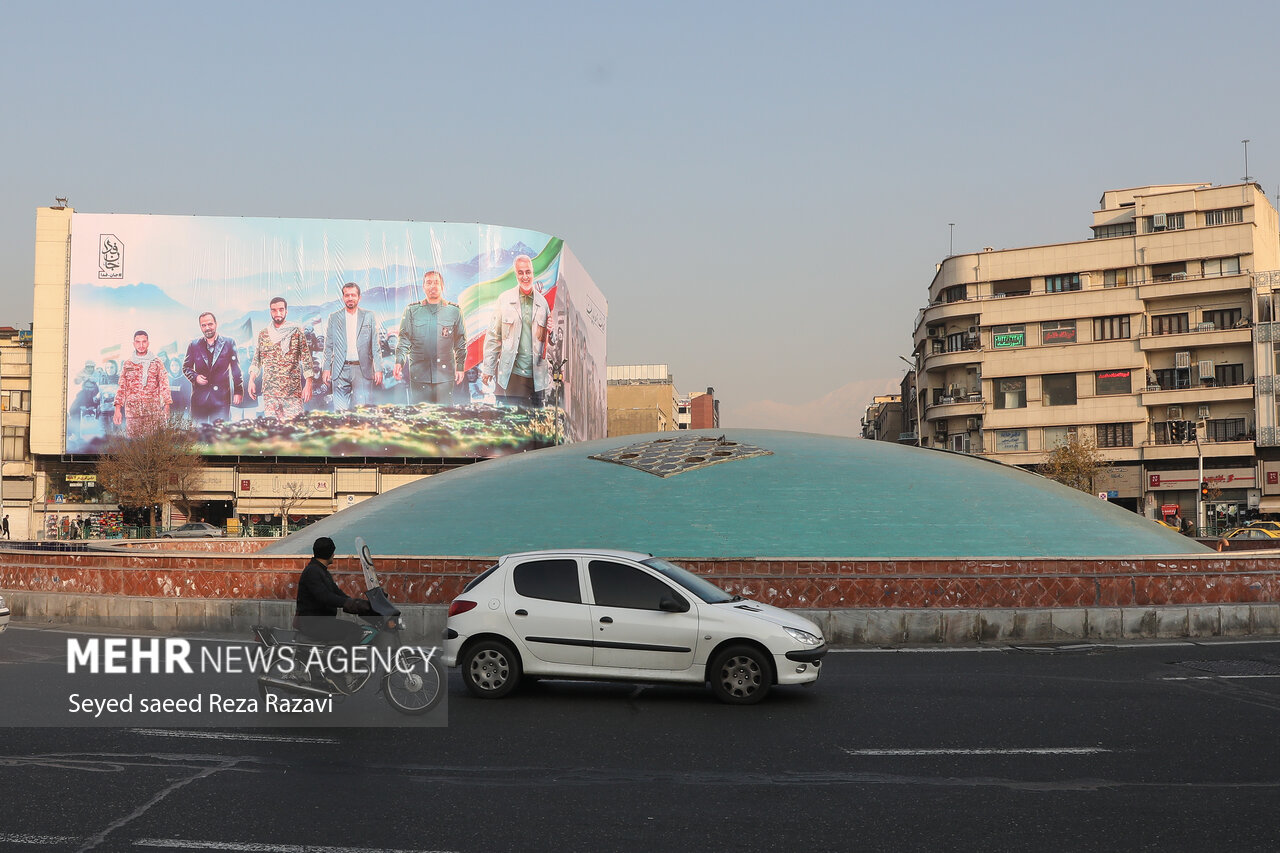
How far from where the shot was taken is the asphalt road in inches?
273

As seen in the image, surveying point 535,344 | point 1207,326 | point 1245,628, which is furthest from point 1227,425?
point 1245,628

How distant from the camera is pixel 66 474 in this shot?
8500 centimetres

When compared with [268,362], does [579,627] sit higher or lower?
lower

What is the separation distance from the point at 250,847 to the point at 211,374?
83.2 metres

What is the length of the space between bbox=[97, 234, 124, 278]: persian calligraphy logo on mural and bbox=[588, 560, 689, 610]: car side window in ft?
271

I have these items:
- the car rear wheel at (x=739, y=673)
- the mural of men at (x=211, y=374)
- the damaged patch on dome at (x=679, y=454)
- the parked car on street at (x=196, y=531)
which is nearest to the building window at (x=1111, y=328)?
the damaged patch on dome at (x=679, y=454)

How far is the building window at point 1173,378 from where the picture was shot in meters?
68.4

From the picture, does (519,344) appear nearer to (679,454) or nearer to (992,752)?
(679,454)

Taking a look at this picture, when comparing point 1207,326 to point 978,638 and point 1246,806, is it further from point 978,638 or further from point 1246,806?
point 1246,806

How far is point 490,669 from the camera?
1212 cm

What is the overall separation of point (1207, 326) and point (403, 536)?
57696mm

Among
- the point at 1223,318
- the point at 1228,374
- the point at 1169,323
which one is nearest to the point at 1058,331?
the point at 1169,323

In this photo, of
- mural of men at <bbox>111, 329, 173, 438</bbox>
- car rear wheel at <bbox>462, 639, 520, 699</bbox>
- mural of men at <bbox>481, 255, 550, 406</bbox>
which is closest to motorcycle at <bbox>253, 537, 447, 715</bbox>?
car rear wheel at <bbox>462, 639, 520, 699</bbox>

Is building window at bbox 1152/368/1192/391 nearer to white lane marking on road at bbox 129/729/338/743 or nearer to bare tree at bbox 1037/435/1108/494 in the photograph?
bare tree at bbox 1037/435/1108/494
